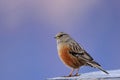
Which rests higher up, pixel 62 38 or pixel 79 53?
pixel 62 38

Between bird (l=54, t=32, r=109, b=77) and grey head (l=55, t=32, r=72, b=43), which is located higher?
grey head (l=55, t=32, r=72, b=43)

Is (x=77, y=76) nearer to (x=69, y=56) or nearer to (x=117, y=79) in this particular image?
(x=69, y=56)

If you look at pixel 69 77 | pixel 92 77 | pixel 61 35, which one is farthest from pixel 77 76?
pixel 61 35

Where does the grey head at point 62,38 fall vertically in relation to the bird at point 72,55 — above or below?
above

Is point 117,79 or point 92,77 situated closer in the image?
point 117,79

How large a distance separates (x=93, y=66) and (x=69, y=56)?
0.60ft

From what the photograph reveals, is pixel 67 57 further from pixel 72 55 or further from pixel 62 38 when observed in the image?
pixel 62 38

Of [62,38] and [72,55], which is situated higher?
[62,38]

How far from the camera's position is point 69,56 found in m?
2.35

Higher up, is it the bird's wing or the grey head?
the grey head

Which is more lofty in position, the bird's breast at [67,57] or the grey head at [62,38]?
the grey head at [62,38]

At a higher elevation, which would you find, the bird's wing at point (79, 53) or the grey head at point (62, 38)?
the grey head at point (62, 38)

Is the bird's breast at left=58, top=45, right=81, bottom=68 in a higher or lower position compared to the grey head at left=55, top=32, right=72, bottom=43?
lower

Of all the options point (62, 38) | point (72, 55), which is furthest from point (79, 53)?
point (62, 38)
